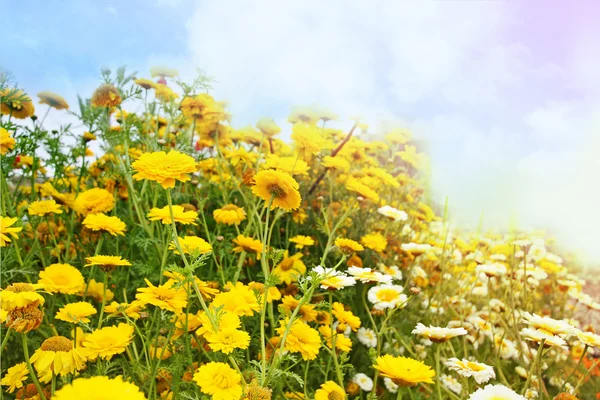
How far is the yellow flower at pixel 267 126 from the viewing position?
2174 millimetres

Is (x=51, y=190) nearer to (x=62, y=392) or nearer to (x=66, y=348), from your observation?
(x=66, y=348)

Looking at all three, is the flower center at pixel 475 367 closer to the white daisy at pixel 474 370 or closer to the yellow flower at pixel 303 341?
the white daisy at pixel 474 370

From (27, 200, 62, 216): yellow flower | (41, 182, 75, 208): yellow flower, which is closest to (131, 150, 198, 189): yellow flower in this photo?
(27, 200, 62, 216): yellow flower

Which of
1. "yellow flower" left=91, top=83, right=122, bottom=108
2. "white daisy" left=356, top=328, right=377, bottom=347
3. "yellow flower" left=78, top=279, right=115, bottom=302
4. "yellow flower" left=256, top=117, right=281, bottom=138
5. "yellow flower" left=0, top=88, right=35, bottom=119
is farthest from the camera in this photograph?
"yellow flower" left=256, top=117, right=281, bottom=138

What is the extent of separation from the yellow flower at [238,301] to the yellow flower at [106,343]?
20cm

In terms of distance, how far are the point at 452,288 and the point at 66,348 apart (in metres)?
2.04

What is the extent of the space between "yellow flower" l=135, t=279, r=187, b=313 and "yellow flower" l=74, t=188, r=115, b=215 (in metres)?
0.67

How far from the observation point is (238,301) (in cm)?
115

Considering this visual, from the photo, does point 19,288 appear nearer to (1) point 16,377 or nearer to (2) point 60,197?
(1) point 16,377

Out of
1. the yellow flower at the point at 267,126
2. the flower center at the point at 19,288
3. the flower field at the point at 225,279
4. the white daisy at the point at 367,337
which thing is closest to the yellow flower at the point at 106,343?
the flower field at the point at 225,279

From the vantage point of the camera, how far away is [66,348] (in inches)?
39.4

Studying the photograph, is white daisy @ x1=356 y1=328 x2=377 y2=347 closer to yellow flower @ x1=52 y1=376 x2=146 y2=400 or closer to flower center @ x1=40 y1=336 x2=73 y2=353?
flower center @ x1=40 y1=336 x2=73 y2=353

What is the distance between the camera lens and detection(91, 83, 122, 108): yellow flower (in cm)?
182

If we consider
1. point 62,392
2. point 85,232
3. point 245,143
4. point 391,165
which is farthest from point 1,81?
point 391,165
